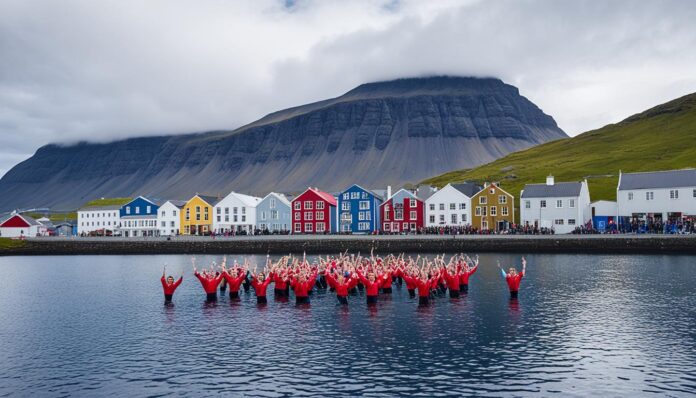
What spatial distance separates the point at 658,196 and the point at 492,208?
28.6m

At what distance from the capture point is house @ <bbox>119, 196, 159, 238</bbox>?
147250mm

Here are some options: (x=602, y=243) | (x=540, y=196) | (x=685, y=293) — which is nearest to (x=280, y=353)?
(x=685, y=293)

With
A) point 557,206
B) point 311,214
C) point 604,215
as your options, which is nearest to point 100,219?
point 311,214

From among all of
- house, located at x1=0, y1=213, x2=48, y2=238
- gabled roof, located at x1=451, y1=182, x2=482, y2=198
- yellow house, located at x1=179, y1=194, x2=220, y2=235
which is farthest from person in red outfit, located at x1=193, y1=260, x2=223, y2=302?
house, located at x1=0, y1=213, x2=48, y2=238

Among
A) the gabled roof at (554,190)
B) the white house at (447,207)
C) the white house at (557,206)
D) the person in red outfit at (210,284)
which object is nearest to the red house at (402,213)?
the white house at (447,207)

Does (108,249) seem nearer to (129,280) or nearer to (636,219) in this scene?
(129,280)

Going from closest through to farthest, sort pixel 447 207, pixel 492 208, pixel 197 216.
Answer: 1. pixel 492 208
2. pixel 447 207
3. pixel 197 216

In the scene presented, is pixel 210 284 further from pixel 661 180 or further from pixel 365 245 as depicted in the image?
pixel 661 180

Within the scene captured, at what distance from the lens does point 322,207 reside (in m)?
131

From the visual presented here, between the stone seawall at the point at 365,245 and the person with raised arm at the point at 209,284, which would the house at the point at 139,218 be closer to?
the stone seawall at the point at 365,245

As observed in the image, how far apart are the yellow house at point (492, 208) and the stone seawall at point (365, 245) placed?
16758mm

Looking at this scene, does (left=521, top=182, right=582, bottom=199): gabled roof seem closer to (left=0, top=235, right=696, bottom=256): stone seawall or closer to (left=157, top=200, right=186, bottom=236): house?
(left=0, top=235, right=696, bottom=256): stone seawall

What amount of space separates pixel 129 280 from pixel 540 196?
246ft

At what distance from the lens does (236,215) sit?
13838cm
